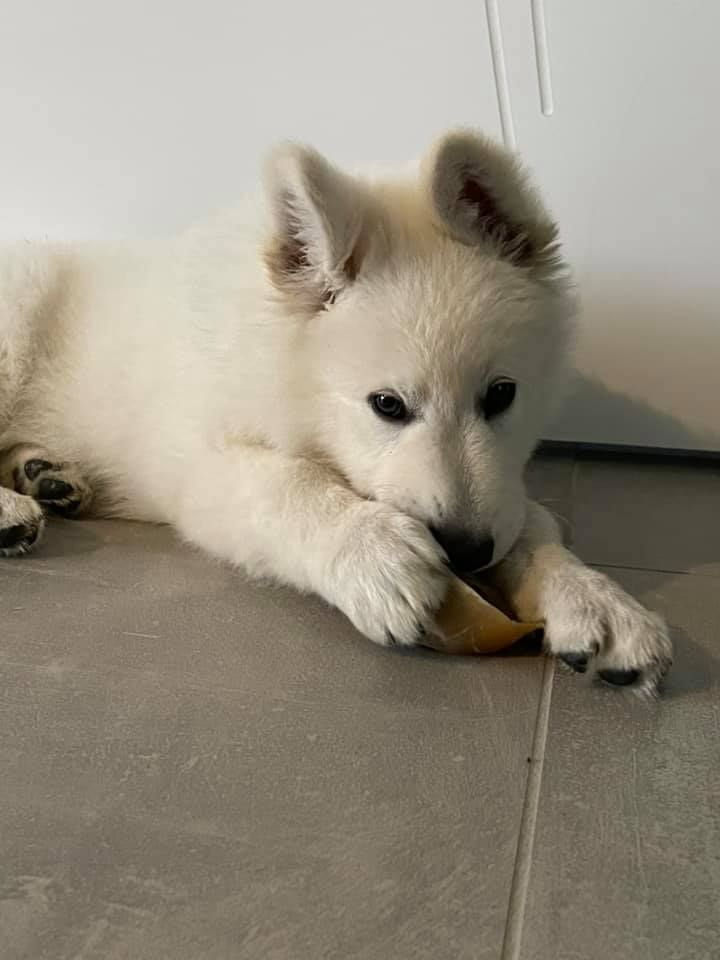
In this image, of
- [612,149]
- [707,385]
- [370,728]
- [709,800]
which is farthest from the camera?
[707,385]

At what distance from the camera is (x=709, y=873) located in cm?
135

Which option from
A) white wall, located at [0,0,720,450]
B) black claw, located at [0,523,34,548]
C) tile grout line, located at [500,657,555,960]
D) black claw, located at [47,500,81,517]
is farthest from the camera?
white wall, located at [0,0,720,450]

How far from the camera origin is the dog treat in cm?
184

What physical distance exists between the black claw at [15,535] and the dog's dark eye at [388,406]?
3.03 ft

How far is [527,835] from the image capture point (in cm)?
143

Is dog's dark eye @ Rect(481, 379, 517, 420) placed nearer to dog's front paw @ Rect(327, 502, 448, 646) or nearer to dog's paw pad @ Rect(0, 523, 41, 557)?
dog's front paw @ Rect(327, 502, 448, 646)

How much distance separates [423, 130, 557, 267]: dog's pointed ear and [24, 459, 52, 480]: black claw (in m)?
1.28

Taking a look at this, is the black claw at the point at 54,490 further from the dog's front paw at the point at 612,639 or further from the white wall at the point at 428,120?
the dog's front paw at the point at 612,639

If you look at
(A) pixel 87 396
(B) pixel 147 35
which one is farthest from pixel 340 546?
Answer: (B) pixel 147 35

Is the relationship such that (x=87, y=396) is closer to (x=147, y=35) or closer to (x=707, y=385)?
(x=147, y=35)

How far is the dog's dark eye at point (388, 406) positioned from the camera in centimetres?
195

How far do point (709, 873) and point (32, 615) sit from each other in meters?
1.37

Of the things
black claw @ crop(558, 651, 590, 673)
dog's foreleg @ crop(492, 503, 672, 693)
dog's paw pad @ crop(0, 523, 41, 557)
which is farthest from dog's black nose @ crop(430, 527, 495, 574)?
dog's paw pad @ crop(0, 523, 41, 557)

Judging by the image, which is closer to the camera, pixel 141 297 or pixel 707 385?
pixel 141 297
